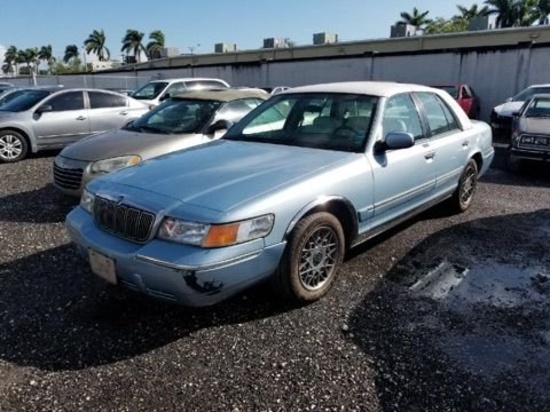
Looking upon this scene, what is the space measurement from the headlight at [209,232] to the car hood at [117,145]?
9.69 ft

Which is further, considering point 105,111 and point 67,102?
point 105,111

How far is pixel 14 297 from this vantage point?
3686mm

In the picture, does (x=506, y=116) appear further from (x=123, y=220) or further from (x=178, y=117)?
(x=123, y=220)

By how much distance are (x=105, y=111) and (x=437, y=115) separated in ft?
23.7

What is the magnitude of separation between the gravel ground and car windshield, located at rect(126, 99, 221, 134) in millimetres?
2356

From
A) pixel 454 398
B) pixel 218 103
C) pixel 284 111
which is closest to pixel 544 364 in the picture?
pixel 454 398

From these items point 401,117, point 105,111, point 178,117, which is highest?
point 401,117

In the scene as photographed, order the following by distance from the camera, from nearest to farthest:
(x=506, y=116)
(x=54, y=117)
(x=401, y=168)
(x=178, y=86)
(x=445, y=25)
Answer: (x=401, y=168)
(x=54, y=117)
(x=506, y=116)
(x=178, y=86)
(x=445, y=25)

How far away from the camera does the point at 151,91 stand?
14508mm

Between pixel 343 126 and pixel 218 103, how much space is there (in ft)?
9.82

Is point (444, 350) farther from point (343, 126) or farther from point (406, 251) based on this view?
point (343, 126)

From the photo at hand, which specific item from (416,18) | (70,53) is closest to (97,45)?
(70,53)

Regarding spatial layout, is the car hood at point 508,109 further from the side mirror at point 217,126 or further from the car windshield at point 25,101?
the car windshield at point 25,101

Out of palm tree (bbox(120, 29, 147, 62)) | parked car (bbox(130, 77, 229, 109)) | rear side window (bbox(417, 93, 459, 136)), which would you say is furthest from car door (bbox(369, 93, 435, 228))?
palm tree (bbox(120, 29, 147, 62))
